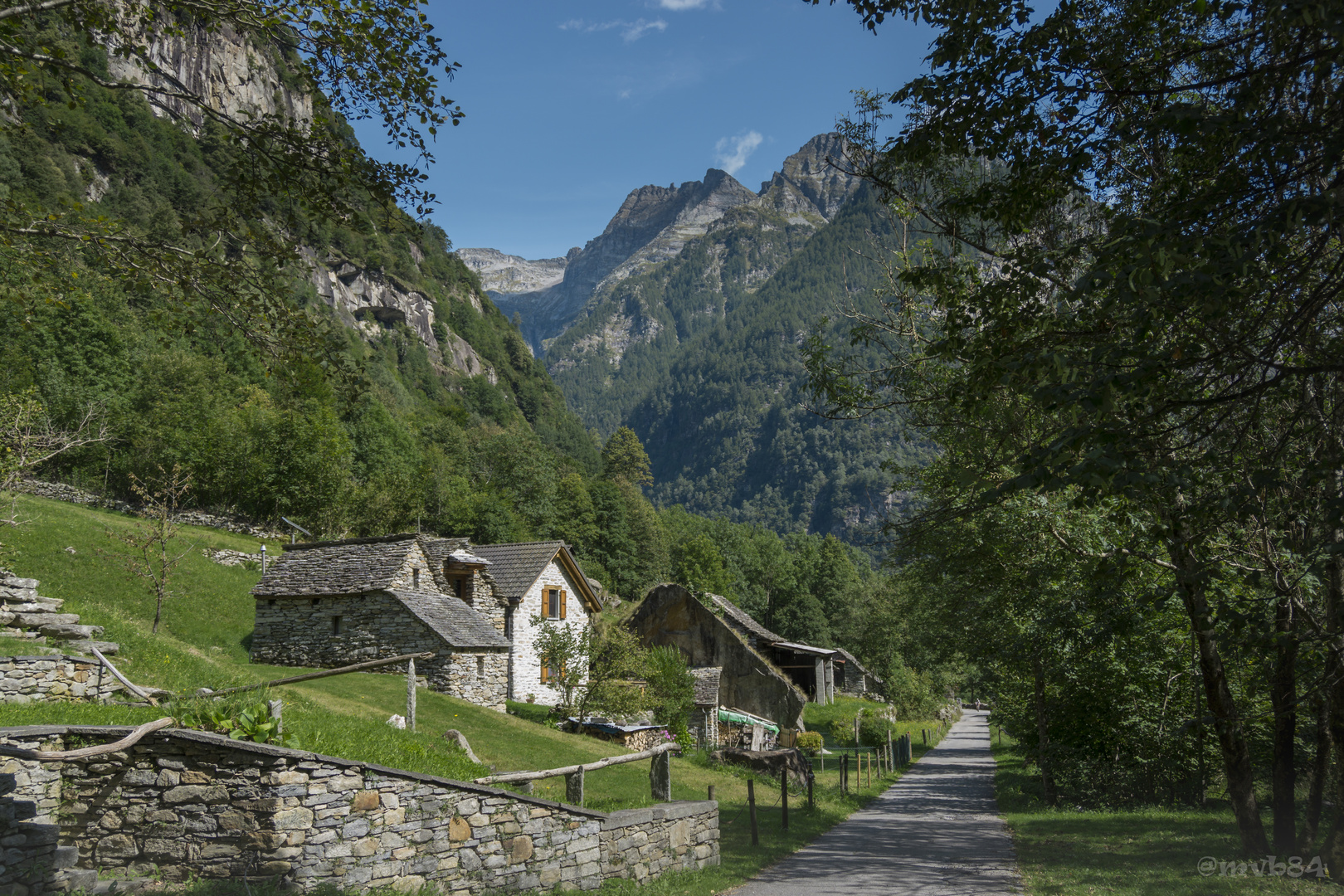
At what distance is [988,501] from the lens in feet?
15.6

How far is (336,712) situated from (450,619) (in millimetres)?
9506

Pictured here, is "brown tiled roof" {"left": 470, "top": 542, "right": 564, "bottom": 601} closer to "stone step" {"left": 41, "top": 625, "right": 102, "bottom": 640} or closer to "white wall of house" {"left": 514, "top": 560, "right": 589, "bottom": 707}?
"white wall of house" {"left": 514, "top": 560, "right": 589, "bottom": 707}

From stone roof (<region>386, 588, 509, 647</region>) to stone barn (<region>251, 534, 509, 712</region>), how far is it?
0.13 ft

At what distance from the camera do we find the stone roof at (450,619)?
23.3 meters

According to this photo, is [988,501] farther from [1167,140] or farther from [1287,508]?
[1167,140]

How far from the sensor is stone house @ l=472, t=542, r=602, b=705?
103 feet

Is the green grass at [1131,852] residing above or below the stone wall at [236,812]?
below

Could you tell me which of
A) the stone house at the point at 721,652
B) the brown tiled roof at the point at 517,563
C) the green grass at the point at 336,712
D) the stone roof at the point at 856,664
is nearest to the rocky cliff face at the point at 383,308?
the brown tiled roof at the point at 517,563

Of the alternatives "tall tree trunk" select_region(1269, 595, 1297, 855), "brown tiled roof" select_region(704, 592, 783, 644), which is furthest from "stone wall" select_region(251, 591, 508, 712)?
"tall tree trunk" select_region(1269, 595, 1297, 855)

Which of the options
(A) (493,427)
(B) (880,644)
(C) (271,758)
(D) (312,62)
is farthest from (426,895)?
(A) (493,427)

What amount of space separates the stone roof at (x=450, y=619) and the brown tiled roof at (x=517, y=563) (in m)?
4.69

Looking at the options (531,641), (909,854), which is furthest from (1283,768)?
(531,641)
